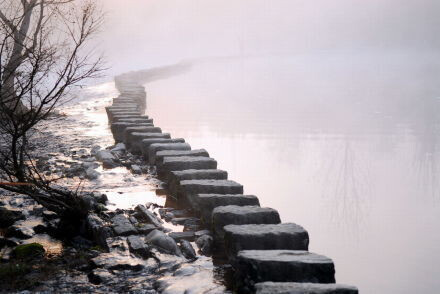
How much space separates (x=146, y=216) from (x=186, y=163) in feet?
3.78

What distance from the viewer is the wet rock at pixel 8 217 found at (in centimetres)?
387

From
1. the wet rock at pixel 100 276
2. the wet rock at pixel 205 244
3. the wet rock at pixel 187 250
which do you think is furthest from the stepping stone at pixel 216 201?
the wet rock at pixel 100 276

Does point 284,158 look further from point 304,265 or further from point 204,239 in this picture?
point 304,265

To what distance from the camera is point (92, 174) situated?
18.4 ft

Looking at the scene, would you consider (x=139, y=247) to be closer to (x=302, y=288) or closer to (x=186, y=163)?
(x=302, y=288)

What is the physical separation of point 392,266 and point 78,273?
2.36 metres

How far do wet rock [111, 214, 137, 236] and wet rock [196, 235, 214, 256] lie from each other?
0.51m

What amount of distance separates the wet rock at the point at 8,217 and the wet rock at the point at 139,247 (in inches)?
39.3

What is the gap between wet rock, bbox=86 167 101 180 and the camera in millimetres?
5581

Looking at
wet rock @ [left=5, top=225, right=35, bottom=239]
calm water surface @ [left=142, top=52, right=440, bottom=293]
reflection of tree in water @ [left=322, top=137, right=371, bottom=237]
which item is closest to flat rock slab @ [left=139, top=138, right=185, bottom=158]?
calm water surface @ [left=142, top=52, right=440, bottom=293]

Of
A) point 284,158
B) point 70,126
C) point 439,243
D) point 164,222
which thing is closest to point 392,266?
point 439,243

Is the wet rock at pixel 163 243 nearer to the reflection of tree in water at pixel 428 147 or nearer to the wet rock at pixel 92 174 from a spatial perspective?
the wet rock at pixel 92 174

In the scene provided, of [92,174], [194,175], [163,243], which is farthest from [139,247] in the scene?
[92,174]

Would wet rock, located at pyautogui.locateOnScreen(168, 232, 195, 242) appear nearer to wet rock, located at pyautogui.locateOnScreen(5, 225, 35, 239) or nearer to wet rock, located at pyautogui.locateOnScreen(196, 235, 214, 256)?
wet rock, located at pyautogui.locateOnScreen(196, 235, 214, 256)
